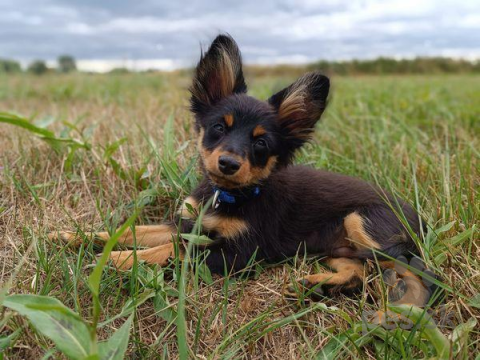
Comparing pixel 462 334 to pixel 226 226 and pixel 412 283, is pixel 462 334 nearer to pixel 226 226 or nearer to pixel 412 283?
pixel 412 283

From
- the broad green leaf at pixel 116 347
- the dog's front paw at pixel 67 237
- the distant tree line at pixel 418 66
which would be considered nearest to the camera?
the broad green leaf at pixel 116 347

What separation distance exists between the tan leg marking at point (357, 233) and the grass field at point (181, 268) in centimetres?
28

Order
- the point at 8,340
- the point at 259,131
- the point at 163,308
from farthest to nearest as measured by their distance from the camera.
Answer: the point at 259,131, the point at 163,308, the point at 8,340

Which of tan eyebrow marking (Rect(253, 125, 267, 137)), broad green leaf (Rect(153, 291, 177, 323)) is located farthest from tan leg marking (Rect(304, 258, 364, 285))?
tan eyebrow marking (Rect(253, 125, 267, 137))

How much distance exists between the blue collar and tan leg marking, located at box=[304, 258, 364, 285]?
63 cm

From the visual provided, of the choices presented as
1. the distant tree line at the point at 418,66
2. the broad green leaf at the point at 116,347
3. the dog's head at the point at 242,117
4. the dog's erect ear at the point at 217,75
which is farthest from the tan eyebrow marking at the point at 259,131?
the distant tree line at the point at 418,66

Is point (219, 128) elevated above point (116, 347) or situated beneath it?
elevated above

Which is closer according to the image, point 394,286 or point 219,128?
point 394,286

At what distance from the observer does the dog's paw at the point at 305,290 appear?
2316mm

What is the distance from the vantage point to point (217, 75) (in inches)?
114

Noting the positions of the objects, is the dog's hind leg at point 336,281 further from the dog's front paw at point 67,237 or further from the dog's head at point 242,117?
the dog's front paw at point 67,237

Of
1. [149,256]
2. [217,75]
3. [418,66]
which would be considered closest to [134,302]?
[149,256]

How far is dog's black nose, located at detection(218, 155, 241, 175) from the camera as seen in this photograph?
238 cm

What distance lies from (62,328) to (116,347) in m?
0.22
